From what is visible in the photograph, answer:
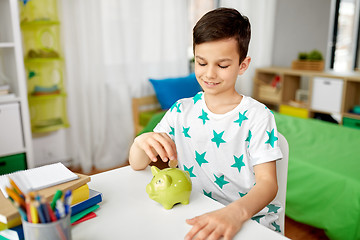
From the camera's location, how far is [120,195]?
958 millimetres

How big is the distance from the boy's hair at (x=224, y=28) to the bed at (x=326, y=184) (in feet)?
3.76

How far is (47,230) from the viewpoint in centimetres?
63

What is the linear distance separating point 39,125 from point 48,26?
78 centimetres

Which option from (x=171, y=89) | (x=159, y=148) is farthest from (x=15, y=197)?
(x=171, y=89)

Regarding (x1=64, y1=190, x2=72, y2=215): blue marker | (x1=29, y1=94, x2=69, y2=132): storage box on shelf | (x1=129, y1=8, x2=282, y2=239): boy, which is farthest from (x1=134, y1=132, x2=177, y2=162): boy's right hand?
(x1=29, y1=94, x2=69, y2=132): storage box on shelf

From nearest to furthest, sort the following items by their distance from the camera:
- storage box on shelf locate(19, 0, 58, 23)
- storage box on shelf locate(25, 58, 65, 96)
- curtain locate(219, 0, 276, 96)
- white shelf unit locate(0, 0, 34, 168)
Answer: white shelf unit locate(0, 0, 34, 168) → storage box on shelf locate(19, 0, 58, 23) → storage box on shelf locate(25, 58, 65, 96) → curtain locate(219, 0, 276, 96)

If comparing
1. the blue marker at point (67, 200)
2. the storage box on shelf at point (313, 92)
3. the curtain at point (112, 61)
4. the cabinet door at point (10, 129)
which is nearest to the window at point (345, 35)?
the storage box on shelf at point (313, 92)

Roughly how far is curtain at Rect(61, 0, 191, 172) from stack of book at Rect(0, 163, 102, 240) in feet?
6.84

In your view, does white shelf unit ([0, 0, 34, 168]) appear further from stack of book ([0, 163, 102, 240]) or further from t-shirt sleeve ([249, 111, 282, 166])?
t-shirt sleeve ([249, 111, 282, 166])

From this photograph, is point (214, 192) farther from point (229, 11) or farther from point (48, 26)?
point (48, 26)

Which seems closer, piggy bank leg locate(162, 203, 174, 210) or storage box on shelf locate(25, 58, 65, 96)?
piggy bank leg locate(162, 203, 174, 210)

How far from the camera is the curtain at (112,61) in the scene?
9.28 feet

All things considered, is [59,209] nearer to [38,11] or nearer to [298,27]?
[38,11]

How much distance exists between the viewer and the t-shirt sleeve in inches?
37.6
